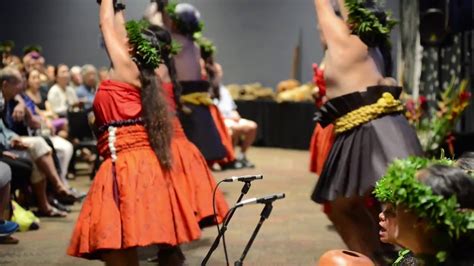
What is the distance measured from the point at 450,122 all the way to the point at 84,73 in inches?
164

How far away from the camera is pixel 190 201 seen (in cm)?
481

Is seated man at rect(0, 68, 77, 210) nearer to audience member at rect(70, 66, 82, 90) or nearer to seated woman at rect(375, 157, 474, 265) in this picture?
audience member at rect(70, 66, 82, 90)

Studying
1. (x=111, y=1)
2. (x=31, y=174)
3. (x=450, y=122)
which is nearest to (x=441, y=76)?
(x=450, y=122)

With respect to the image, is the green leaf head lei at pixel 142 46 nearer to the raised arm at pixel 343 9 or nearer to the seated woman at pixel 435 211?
the raised arm at pixel 343 9

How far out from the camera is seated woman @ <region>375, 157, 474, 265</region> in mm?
2178

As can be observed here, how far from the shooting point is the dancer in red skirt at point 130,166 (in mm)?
4152

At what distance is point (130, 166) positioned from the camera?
421 cm

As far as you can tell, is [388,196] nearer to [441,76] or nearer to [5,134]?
[5,134]

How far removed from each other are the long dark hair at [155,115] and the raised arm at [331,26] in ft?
2.73

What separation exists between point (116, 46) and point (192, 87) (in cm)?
271

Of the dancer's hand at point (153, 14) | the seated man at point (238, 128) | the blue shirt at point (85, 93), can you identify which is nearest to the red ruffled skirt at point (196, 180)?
the dancer's hand at point (153, 14)

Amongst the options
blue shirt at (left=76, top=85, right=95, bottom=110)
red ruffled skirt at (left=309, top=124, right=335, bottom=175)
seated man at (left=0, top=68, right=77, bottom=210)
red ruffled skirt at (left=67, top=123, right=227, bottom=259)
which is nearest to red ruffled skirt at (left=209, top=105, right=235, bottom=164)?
red ruffled skirt at (left=309, top=124, right=335, bottom=175)

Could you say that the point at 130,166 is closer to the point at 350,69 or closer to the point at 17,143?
the point at 350,69

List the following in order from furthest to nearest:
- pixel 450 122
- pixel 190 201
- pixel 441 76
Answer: pixel 441 76, pixel 450 122, pixel 190 201
